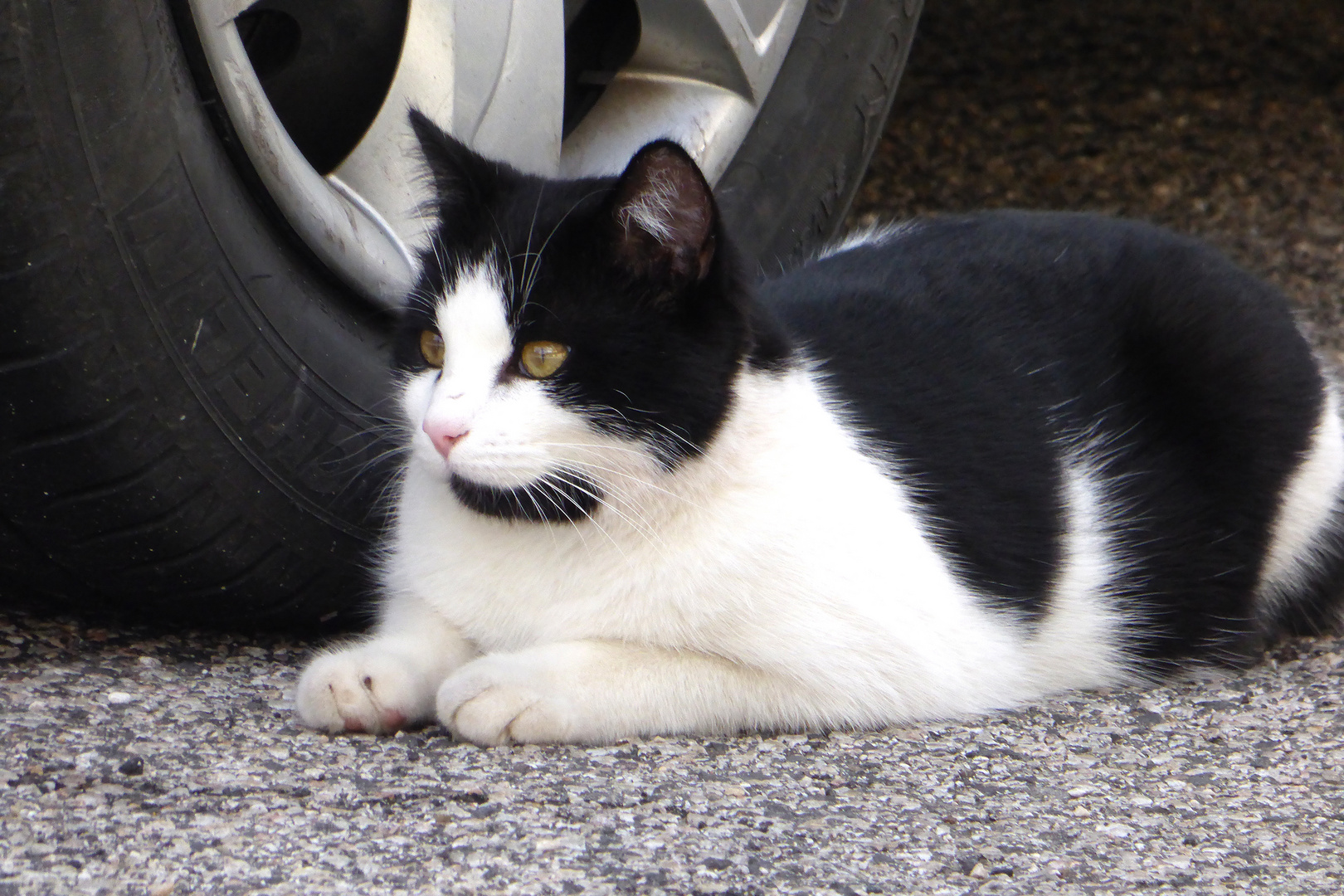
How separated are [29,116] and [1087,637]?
4.78ft

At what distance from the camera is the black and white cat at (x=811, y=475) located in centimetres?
158

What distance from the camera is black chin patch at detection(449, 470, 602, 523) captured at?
1.58 m

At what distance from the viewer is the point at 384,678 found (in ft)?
5.32

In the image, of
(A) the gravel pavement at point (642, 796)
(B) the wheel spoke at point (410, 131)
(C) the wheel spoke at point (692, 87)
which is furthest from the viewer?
(C) the wheel spoke at point (692, 87)

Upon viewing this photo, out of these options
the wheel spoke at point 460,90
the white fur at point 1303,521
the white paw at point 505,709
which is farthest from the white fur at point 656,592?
the white fur at point 1303,521

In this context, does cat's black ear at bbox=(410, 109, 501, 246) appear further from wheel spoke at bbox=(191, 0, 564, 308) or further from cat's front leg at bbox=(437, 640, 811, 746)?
cat's front leg at bbox=(437, 640, 811, 746)

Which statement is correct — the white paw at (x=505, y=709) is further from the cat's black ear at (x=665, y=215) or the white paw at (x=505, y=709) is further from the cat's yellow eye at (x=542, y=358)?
the cat's black ear at (x=665, y=215)

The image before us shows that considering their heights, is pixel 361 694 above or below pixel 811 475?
below

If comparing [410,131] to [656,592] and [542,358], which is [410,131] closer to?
[542,358]

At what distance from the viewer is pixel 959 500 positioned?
6.18 feet

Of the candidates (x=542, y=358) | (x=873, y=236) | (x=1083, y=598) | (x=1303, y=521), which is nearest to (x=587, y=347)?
(x=542, y=358)

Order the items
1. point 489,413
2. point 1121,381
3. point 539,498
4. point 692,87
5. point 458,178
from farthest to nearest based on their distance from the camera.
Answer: point 692,87
point 1121,381
point 458,178
point 539,498
point 489,413

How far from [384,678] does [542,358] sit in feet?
1.31

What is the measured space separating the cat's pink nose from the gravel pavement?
1.06ft
